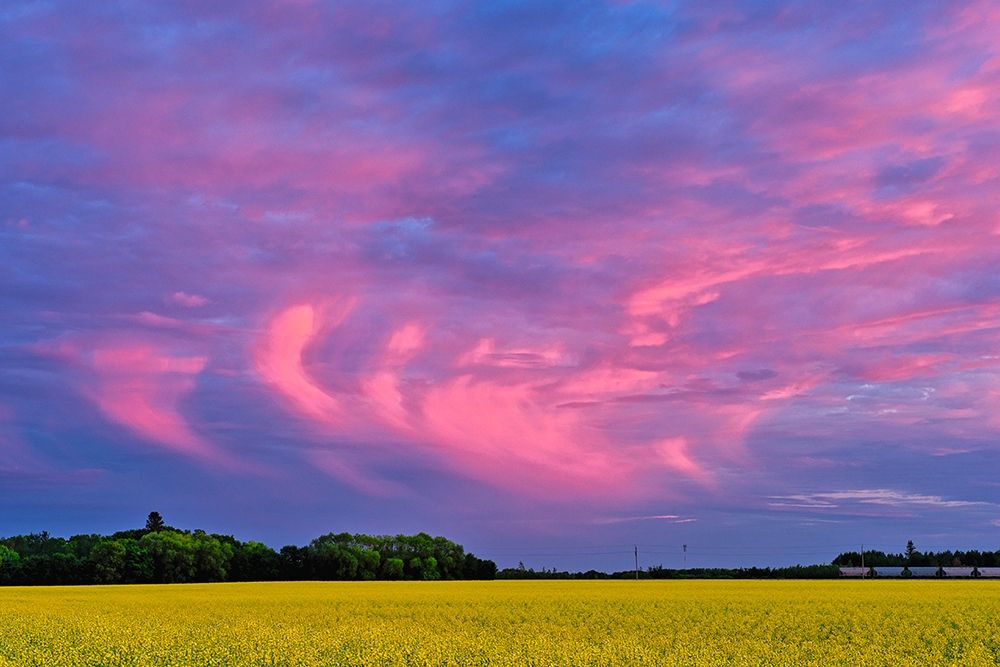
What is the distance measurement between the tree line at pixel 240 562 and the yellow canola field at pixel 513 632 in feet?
181

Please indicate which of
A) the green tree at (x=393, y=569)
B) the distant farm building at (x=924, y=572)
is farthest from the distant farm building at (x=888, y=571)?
the green tree at (x=393, y=569)

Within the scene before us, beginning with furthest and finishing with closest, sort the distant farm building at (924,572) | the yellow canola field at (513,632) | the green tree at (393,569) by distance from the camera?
the distant farm building at (924,572) < the green tree at (393,569) < the yellow canola field at (513,632)

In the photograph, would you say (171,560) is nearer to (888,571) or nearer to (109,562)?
(109,562)

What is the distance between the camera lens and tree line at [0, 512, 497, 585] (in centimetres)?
10750

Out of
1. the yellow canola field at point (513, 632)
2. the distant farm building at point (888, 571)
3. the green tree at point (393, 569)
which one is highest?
the distant farm building at point (888, 571)

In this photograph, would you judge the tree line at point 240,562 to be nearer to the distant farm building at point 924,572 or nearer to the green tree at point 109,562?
the green tree at point 109,562

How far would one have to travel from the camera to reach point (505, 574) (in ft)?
443

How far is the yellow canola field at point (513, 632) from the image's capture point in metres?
26.8

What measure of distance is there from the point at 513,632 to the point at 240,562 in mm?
86914

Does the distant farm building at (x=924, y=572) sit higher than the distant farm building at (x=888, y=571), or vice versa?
the distant farm building at (x=888, y=571)

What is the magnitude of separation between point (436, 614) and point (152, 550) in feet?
252

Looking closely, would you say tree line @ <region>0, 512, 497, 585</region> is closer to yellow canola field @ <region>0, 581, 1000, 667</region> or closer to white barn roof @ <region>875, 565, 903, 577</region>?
yellow canola field @ <region>0, 581, 1000, 667</region>

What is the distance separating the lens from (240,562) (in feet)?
383

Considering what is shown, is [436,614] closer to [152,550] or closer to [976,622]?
[976,622]
